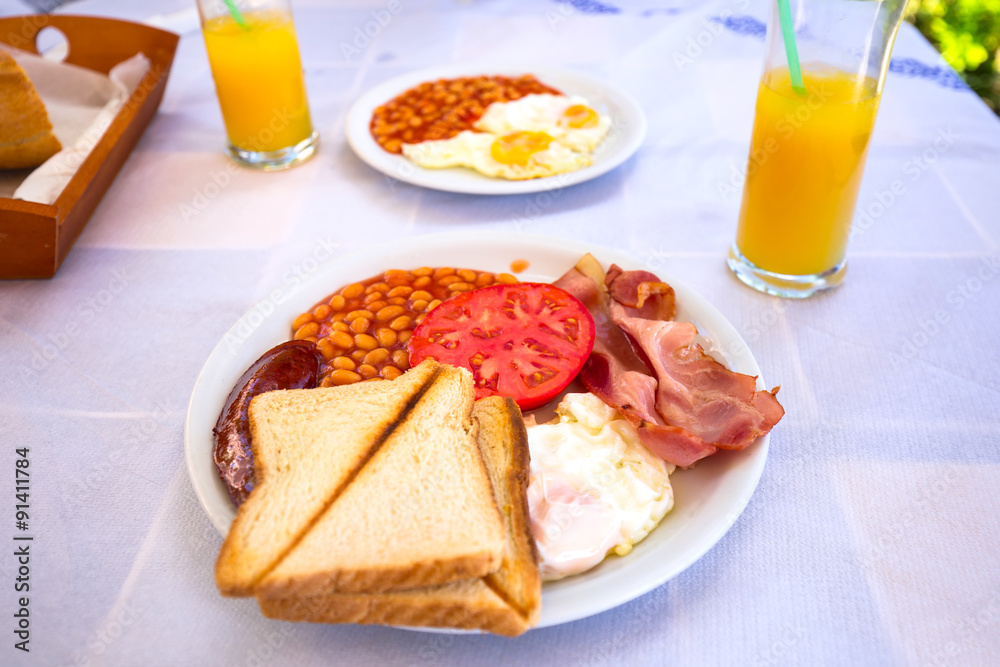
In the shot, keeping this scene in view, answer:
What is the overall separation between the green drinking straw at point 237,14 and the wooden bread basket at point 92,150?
45 centimetres

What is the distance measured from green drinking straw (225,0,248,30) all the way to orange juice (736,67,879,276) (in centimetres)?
150

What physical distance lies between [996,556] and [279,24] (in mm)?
2237

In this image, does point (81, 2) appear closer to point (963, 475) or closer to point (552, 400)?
point (552, 400)

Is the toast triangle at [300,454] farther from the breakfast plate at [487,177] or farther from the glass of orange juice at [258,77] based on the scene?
the glass of orange juice at [258,77]

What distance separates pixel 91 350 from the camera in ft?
5.41

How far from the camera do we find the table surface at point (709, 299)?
3.50 ft

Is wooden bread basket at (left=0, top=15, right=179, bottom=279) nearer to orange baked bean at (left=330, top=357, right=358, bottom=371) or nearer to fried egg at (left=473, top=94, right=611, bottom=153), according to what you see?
orange baked bean at (left=330, top=357, right=358, bottom=371)

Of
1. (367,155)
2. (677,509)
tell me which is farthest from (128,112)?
(677,509)

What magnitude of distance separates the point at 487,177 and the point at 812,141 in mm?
938

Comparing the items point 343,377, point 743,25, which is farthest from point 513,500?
point 743,25

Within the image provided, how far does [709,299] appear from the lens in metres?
1.75

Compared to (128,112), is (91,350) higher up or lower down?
lower down

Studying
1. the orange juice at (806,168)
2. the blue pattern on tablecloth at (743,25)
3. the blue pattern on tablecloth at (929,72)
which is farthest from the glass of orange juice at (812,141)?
the blue pattern on tablecloth at (743,25)

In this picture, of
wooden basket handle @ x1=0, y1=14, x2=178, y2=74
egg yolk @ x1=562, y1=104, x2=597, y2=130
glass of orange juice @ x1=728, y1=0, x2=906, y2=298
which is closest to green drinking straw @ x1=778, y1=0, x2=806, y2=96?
glass of orange juice @ x1=728, y1=0, x2=906, y2=298
